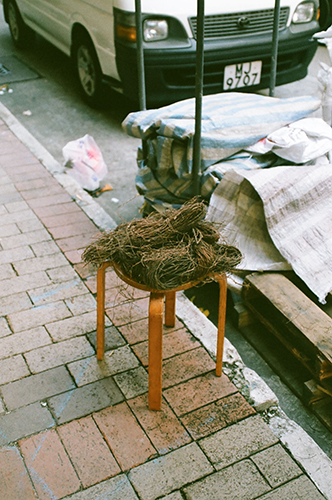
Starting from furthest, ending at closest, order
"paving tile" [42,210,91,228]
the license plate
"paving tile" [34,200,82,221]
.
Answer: the license plate
"paving tile" [34,200,82,221]
"paving tile" [42,210,91,228]

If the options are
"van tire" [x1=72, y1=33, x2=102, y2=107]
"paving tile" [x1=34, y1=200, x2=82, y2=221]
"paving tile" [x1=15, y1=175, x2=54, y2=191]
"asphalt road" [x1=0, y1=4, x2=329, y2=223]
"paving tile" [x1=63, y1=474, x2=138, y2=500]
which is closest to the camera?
"paving tile" [x1=63, y1=474, x2=138, y2=500]

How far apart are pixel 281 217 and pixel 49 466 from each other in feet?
5.80

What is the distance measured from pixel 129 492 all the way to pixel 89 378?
620 millimetres

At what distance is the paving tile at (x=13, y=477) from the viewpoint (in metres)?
1.97

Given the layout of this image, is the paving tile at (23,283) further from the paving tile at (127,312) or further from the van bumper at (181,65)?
the van bumper at (181,65)

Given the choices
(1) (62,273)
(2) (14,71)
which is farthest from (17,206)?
(2) (14,71)

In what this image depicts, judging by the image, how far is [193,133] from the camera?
3264mm

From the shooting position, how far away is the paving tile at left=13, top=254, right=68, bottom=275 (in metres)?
3.25

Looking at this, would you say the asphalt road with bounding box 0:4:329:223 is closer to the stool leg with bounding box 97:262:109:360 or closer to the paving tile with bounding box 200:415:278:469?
the stool leg with bounding box 97:262:109:360

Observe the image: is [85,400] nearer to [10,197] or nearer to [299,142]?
[299,142]

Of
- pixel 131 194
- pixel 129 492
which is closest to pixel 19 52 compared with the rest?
pixel 131 194

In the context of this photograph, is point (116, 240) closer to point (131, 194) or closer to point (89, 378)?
point (89, 378)

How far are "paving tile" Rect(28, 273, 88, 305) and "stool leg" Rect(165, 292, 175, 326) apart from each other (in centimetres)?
57

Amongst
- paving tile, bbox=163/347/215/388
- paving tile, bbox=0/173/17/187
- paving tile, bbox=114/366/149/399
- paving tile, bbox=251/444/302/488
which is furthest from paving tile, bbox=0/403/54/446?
paving tile, bbox=0/173/17/187
